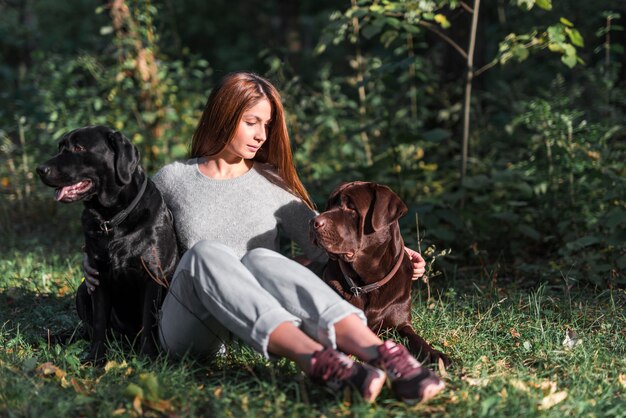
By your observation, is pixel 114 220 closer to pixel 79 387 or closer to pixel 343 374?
pixel 79 387

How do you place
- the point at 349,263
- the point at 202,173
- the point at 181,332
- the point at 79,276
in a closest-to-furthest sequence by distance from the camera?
the point at 181,332, the point at 349,263, the point at 202,173, the point at 79,276

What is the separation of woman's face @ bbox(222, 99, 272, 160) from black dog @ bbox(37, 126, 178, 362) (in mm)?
456

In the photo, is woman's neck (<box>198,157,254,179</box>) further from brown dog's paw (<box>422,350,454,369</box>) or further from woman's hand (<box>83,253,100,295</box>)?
brown dog's paw (<box>422,350,454,369</box>)

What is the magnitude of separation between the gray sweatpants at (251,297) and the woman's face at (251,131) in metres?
0.67

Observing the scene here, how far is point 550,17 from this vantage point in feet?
27.9

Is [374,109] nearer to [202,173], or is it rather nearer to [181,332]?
[202,173]

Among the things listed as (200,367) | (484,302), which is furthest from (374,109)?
(200,367)

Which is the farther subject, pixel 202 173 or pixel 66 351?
pixel 202 173

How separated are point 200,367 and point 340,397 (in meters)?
0.77

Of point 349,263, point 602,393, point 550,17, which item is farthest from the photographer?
point 550,17

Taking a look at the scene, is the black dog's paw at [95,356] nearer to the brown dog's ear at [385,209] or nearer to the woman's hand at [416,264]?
the brown dog's ear at [385,209]

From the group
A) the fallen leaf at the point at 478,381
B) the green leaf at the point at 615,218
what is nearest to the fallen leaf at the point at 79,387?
the fallen leaf at the point at 478,381

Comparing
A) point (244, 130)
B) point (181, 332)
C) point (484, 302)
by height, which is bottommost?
point (484, 302)

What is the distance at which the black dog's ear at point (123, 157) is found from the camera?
3.22 m
